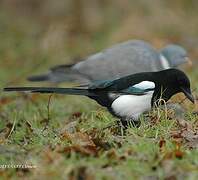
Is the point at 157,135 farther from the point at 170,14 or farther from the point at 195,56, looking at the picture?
the point at 170,14

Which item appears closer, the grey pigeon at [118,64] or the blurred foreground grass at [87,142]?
the blurred foreground grass at [87,142]

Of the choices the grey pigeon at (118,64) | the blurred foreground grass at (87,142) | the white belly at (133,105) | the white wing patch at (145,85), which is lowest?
the blurred foreground grass at (87,142)

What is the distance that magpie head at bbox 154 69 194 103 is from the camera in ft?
21.2

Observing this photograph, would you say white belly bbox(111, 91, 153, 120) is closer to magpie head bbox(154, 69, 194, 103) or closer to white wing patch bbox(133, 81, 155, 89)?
white wing patch bbox(133, 81, 155, 89)

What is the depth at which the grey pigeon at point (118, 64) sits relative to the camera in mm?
8745

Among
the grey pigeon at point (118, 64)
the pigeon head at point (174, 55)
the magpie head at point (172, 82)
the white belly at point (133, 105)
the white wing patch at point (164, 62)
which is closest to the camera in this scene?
the white belly at point (133, 105)

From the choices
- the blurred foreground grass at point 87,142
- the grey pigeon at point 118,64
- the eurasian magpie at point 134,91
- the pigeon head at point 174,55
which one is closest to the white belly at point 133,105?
the eurasian magpie at point 134,91

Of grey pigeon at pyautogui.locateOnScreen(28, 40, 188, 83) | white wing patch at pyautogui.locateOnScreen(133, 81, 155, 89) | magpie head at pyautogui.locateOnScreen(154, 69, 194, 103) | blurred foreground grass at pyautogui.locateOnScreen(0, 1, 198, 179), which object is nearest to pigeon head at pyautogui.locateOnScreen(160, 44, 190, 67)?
grey pigeon at pyautogui.locateOnScreen(28, 40, 188, 83)

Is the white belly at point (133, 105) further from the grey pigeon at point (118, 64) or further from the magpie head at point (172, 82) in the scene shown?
the grey pigeon at point (118, 64)

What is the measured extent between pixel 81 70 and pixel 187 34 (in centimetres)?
495

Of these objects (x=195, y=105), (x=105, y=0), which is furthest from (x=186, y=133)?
(x=105, y=0)

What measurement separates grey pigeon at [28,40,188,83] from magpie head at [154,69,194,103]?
2111mm

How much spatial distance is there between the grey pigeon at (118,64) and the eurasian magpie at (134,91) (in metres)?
2.11

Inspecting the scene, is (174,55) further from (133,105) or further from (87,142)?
(87,142)
